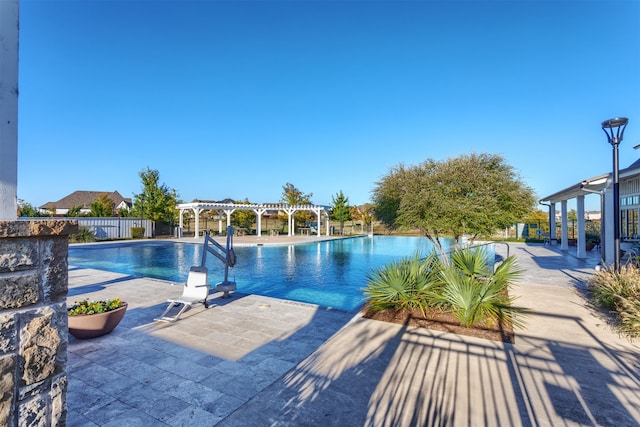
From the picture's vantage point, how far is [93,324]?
4207 mm

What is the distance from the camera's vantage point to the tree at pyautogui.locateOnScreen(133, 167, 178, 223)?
26.3m

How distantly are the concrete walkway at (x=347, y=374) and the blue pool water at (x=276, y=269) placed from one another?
2492 millimetres

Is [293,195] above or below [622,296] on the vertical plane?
above

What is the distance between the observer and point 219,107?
65.6 ft

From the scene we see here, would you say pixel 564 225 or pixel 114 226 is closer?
pixel 564 225

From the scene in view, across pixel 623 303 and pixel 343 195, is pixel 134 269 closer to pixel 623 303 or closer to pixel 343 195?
pixel 623 303

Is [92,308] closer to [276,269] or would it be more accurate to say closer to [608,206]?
[276,269]

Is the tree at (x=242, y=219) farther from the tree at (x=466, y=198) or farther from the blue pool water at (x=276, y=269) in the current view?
the tree at (x=466, y=198)

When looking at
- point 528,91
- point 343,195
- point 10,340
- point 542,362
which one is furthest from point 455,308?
point 343,195

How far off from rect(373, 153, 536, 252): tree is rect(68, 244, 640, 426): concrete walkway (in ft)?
8.61

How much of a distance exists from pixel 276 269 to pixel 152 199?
64.6 ft

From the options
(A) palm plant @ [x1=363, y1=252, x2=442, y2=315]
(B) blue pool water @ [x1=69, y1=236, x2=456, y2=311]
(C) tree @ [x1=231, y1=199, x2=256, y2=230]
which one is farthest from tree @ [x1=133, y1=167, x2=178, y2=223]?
(A) palm plant @ [x1=363, y1=252, x2=442, y2=315]

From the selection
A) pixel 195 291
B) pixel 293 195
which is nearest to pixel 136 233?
pixel 293 195

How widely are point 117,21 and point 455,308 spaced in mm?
14360
